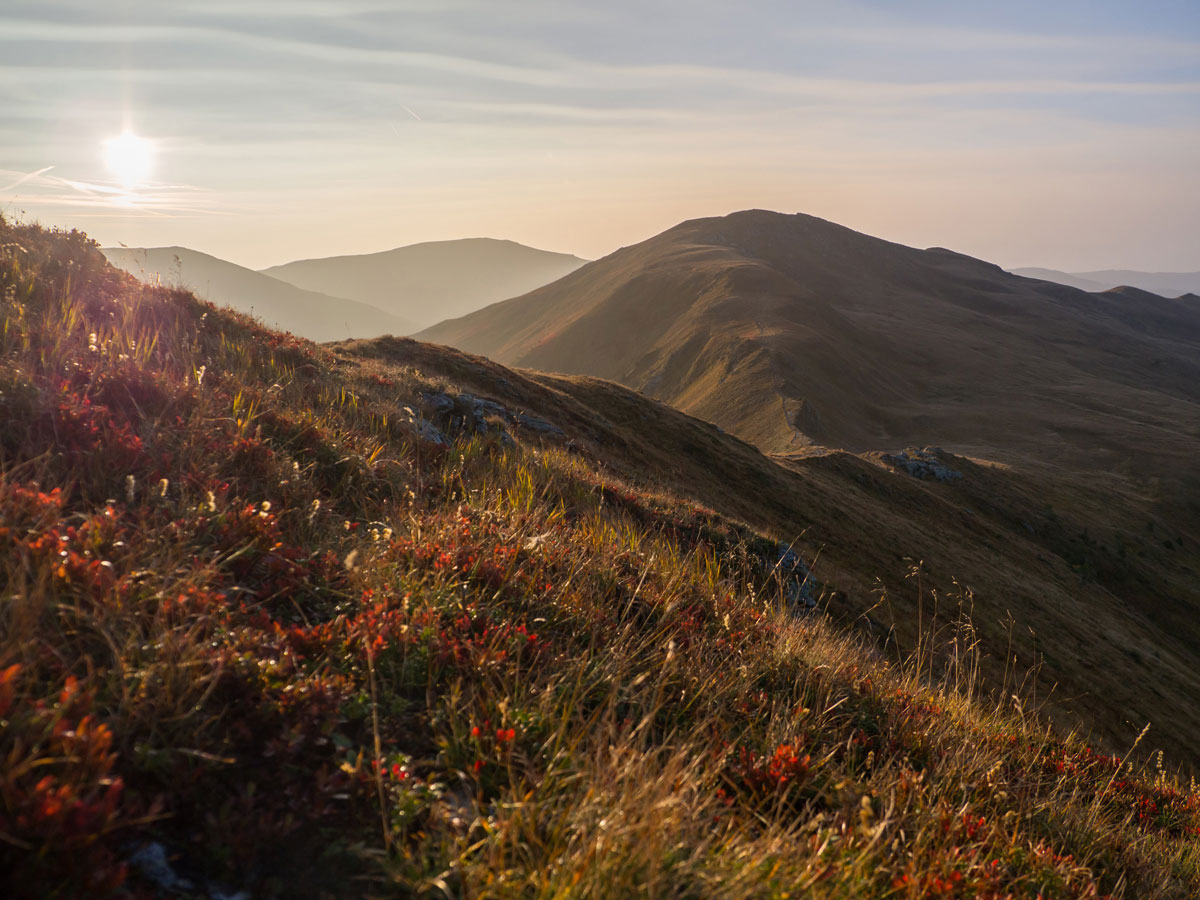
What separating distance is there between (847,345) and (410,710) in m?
113

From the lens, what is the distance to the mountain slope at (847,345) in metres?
82.5

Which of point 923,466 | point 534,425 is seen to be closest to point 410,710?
point 534,425

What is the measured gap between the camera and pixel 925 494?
44844 mm

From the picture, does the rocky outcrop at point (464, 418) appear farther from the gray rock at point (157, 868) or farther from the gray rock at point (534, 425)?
the gray rock at point (157, 868)

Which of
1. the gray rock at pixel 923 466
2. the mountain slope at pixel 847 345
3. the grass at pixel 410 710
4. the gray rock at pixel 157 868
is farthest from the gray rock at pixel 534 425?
the mountain slope at pixel 847 345

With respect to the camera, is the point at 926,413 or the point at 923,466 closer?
the point at 923,466

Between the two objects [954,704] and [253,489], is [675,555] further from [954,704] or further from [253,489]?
[253,489]

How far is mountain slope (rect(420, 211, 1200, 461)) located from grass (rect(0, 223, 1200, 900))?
58.6m

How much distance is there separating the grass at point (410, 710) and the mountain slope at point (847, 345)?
58.6m

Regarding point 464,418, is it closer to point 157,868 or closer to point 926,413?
point 157,868

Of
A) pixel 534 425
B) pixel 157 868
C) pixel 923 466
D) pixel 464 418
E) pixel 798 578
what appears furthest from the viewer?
pixel 923 466

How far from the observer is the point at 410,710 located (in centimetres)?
306

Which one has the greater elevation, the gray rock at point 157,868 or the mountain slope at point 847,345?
the mountain slope at point 847,345

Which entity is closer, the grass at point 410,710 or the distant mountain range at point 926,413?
the grass at point 410,710
